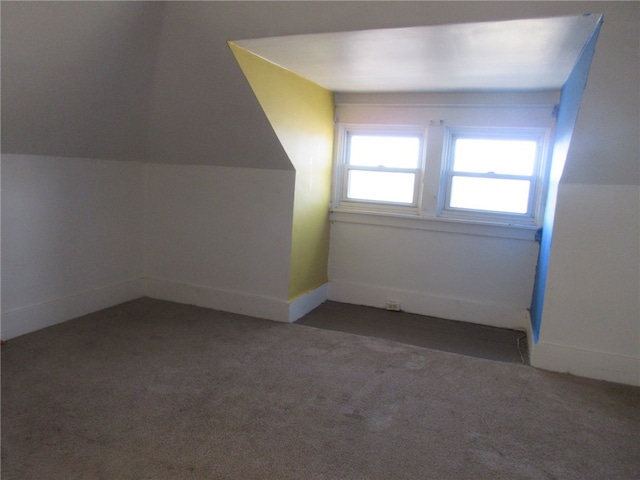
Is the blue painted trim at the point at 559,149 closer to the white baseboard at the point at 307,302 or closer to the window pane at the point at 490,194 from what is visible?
the window pane at the point at 490,194

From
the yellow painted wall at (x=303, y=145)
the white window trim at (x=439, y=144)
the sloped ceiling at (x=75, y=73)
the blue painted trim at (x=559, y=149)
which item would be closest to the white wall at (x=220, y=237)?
the yellow painted wall at (x=303, y=145)

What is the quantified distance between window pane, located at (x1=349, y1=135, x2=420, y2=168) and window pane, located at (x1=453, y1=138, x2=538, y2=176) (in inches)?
15.5

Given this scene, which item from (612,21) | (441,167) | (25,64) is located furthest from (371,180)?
(25,64)

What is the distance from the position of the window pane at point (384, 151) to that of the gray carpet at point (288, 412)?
1.76 metres

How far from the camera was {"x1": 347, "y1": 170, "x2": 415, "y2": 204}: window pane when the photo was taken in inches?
170

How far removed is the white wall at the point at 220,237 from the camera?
12.6 feet

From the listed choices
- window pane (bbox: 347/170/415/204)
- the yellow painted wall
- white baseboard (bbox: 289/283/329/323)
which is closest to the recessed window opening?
window pane (bbox: 347/170/415/204)

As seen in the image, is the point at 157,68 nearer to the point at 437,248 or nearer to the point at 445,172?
the point at 445,172

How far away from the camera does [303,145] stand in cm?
384

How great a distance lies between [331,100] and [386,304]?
2.01 metres

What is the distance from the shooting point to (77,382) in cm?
263

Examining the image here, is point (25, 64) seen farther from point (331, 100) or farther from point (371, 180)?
point (371, 180)

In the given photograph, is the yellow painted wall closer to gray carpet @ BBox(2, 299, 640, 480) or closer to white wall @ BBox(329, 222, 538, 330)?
white wall @ BBox(329, 222, 538, 330)

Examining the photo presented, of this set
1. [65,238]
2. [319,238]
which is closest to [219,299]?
[319,238]
